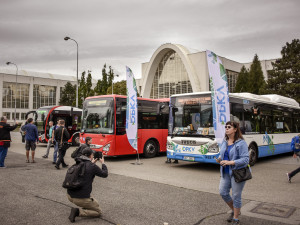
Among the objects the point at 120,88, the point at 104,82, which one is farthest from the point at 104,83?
the point at 120,88

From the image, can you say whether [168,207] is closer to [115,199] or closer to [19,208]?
[115,199]

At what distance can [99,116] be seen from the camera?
41.8 feet

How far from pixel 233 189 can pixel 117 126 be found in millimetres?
8419

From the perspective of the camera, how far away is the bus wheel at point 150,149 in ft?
45.2

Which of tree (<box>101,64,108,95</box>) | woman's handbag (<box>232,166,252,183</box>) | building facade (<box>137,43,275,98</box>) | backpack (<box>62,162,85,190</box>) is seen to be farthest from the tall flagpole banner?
building facade (<box>137,43,275,98</box>)

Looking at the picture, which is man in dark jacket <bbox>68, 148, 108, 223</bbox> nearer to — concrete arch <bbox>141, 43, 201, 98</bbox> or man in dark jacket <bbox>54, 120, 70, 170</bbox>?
man in dark jacket <bbox>54, 120, 70, 170</bbox>

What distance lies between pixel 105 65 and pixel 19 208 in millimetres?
35016

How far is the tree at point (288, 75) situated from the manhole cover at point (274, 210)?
965 inches

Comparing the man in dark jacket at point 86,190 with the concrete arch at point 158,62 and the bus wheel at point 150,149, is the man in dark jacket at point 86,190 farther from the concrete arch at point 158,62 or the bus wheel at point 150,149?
the concrete arch at point 158,62

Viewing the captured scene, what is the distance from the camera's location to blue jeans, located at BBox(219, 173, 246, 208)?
439cm

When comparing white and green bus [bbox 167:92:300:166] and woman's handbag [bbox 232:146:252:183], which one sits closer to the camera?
woman's handbag [bbox 232:146:252:183]

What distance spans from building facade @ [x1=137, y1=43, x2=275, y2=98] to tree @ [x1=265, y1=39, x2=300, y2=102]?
1200 centimetres

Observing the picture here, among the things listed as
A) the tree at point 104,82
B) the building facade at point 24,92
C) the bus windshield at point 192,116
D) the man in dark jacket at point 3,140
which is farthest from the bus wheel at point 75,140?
the building facade at point 24,92

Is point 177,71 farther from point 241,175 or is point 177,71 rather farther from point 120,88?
point 241,175
